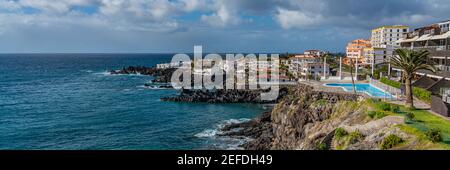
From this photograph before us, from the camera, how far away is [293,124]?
39.6 meters

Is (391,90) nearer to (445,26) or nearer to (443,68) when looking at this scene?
(443,68)

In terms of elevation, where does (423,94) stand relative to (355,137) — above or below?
above

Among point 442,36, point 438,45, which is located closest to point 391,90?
point 442,36

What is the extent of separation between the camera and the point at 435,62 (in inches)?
1537

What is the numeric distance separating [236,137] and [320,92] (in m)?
11.3

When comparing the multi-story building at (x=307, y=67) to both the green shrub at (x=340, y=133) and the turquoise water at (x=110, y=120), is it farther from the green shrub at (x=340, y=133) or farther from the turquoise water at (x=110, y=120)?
the green shrub at (x=340, y=133)

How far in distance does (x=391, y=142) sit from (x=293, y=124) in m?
20.4

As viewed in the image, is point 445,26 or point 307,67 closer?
point 445,26

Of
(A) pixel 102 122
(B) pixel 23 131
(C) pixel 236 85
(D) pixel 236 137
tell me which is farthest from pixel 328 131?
(C) pixel 236 85

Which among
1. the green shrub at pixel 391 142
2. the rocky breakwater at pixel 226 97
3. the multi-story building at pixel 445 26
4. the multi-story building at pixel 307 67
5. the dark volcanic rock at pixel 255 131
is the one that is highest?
the multi-story building at pixel 445 26

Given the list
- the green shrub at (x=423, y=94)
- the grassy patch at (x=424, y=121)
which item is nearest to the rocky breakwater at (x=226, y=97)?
the green shrub at (x=423, y=94)

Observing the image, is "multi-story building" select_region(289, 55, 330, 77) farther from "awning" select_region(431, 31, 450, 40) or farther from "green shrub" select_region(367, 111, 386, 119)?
"green shrub" select_region(367, 111, 386, 119)

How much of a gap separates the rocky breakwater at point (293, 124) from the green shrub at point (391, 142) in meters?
9.22

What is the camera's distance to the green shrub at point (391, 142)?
19.2 meters
